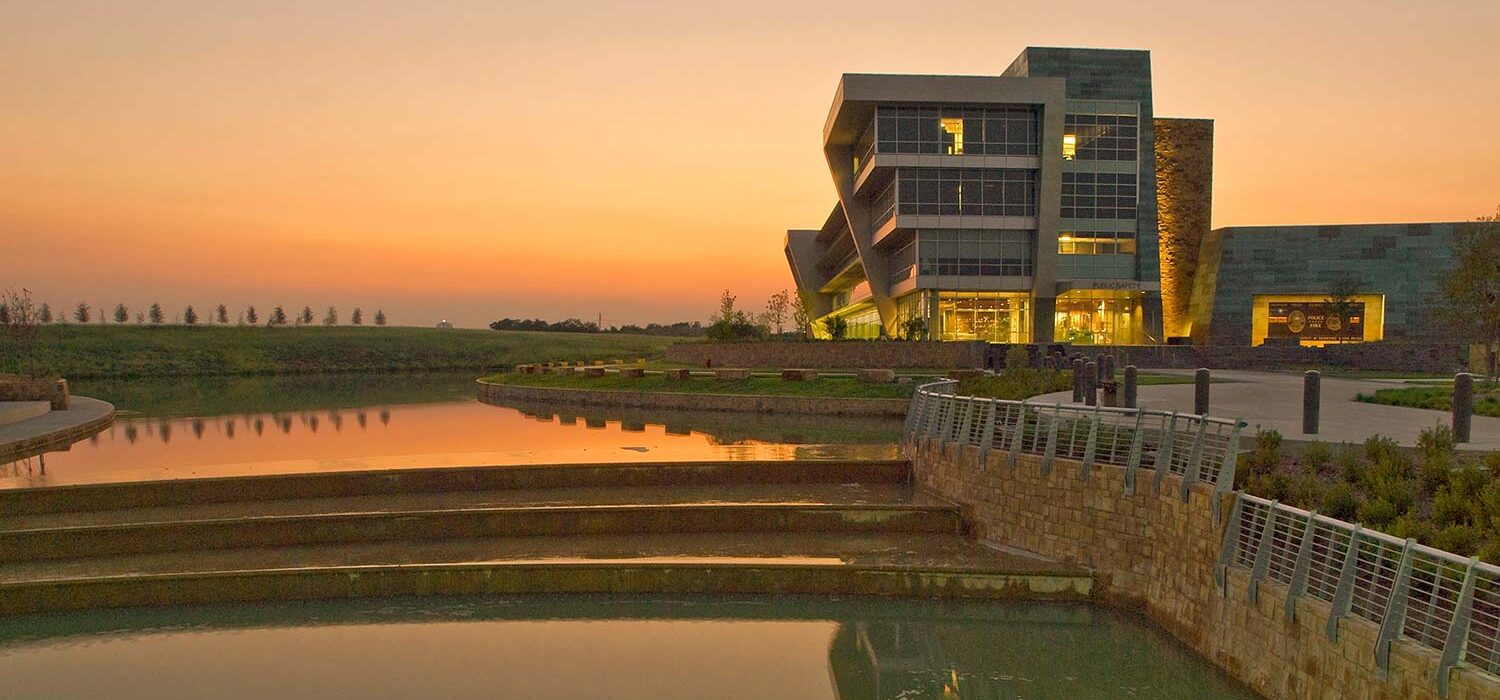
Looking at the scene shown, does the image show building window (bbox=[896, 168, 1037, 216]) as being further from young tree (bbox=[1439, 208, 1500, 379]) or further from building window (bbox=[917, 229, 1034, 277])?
young tree (bbox=[1439, 208, 1500, 379])

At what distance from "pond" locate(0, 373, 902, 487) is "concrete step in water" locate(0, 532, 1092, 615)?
15.6 feet

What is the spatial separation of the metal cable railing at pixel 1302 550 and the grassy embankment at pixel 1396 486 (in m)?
0.44

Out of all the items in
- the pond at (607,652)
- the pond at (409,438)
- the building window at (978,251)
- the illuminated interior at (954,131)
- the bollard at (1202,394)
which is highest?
the illuminated interior at (954,131)

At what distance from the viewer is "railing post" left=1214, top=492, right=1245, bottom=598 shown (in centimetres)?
1003

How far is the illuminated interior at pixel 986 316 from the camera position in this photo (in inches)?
2267

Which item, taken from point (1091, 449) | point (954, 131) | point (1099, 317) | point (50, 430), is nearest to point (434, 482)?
point (1091, 449)

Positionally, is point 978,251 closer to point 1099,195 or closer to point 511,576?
point 1099,195

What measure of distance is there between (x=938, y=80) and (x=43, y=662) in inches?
2105

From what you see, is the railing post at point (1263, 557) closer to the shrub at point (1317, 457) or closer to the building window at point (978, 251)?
the shrub at point (1317, 457)

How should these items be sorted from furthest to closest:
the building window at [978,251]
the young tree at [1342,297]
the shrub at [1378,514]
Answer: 1. the building window at [978,251]
2. the young tree at [1342,297]
3. the shrub at [1378,514]

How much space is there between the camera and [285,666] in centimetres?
1034

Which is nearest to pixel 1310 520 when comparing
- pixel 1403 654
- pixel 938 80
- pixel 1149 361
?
pixel 1403 654

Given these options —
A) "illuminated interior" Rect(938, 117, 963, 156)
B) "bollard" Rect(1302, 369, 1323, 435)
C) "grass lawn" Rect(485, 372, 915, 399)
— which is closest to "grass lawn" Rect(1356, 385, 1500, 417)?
"bollard" Rect(1302, 369, 1323, 435)

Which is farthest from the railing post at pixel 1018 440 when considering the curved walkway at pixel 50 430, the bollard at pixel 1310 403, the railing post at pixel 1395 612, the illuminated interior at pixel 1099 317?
the illuminated interior at pixel 1099 317
